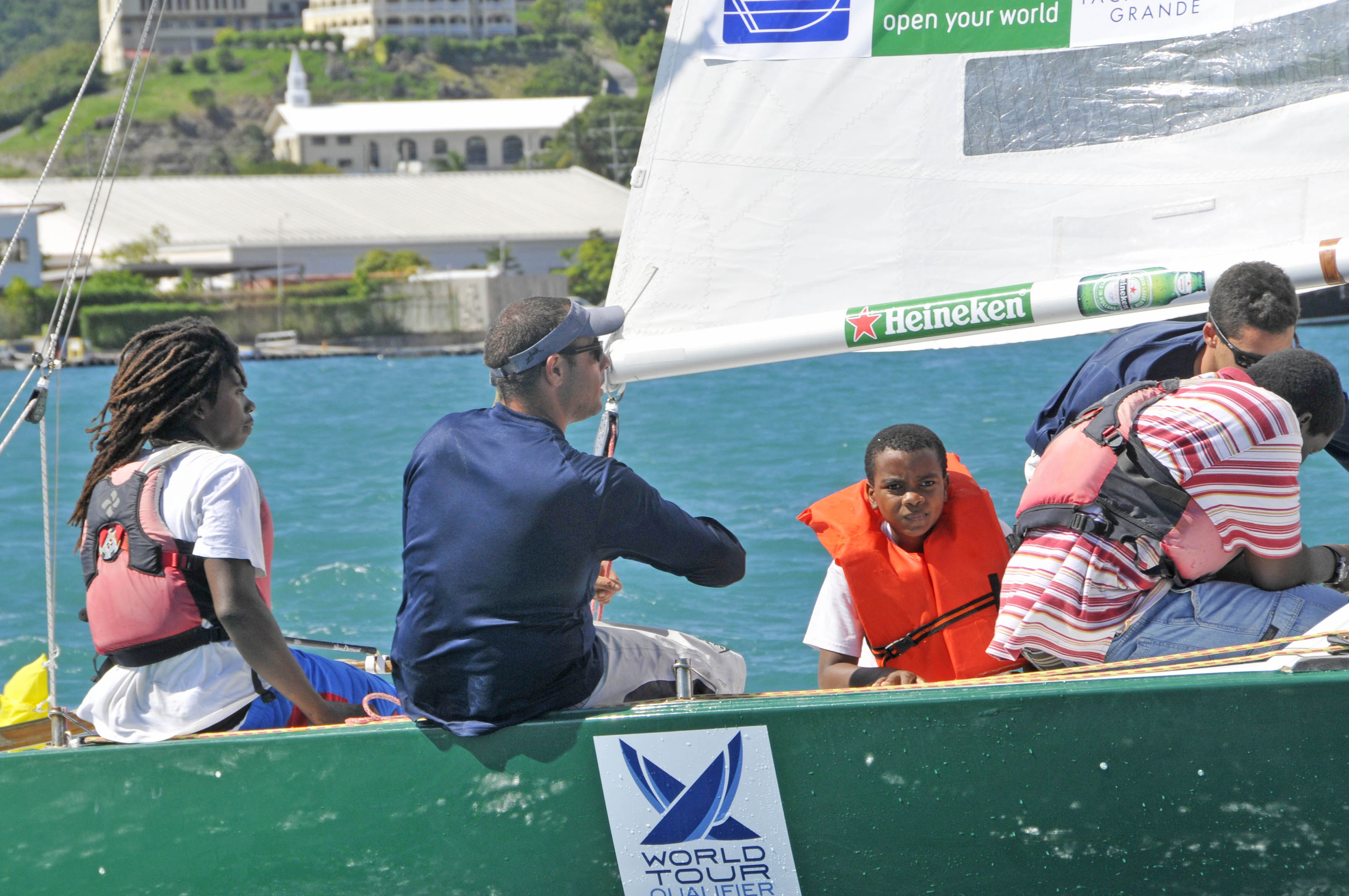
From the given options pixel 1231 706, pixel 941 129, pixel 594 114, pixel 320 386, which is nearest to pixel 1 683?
→ pixel 941 129

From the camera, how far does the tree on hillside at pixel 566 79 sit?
11612 centimetres

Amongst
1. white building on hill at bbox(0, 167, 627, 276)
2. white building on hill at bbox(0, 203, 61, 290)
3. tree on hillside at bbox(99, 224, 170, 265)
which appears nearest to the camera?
white building on hill at bbox(0, 203, 61, 290)

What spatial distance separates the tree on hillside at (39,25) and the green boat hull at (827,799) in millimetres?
154849

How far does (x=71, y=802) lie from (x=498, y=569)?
2.93ft

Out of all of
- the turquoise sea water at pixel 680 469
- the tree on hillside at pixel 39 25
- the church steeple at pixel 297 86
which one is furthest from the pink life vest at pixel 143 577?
the tree on hillside at pixel 39 25

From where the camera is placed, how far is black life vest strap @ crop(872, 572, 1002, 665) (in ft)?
9.98

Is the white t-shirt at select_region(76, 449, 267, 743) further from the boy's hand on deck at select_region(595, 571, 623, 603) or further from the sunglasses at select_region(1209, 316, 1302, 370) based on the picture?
the sunglasses at select_region(1209, 316, 1302, 370)

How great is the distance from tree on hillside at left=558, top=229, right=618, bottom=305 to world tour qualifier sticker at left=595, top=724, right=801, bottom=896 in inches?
2004

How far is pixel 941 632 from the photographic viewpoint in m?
3.05

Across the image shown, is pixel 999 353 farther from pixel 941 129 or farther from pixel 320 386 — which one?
pixel 941 129

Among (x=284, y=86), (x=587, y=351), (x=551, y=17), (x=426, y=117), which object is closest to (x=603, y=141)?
(x=426, y=117)

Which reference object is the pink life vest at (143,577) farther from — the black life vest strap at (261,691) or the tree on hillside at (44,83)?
the tree on hillside at (44,83)

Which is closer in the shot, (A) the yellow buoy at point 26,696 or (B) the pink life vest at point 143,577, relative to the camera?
(B) the pink life vest at point 143,577

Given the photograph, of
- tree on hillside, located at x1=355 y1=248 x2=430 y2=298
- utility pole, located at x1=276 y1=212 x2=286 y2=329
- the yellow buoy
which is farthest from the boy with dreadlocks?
tree on hillside, located at x1=355 y1=248 x2=430 y2=298
